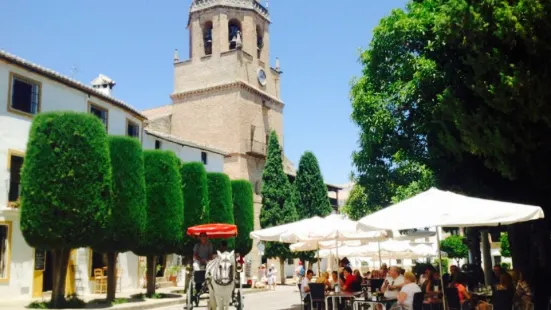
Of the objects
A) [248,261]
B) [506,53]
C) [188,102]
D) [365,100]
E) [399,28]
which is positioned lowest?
[248,261]

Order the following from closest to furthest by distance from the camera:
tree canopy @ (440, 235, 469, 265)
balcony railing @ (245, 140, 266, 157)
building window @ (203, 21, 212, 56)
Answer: balcony railing @ (245, 140, 266, 157), building window @ (203, 21, 212, 56), tree canopy @ (440, 235, 469, 265)

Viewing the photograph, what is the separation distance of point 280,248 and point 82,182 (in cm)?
2301

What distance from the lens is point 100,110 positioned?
27.4 m

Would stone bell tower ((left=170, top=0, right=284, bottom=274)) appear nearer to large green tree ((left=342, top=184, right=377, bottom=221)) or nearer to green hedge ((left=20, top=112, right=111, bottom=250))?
large green tree ((left=342, top=184, right=377, bottom=221))

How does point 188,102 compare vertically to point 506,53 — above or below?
above

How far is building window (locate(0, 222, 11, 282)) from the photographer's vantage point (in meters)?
21.8

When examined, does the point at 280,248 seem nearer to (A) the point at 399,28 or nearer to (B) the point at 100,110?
(B) the point at 100,110

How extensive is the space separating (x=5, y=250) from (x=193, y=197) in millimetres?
8793

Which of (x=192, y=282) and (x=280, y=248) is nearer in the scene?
(x=192, y=282)

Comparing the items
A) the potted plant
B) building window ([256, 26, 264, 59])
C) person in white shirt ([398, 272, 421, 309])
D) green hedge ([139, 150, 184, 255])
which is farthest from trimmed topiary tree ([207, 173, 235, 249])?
building window ([256, 26, 264, 59])

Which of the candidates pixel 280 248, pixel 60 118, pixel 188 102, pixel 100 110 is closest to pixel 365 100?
pixel 60 118

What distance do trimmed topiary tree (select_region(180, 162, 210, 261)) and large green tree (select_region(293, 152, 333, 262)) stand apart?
19.5 meters

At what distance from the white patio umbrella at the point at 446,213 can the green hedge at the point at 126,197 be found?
42.1 feet

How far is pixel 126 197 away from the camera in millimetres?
21562
